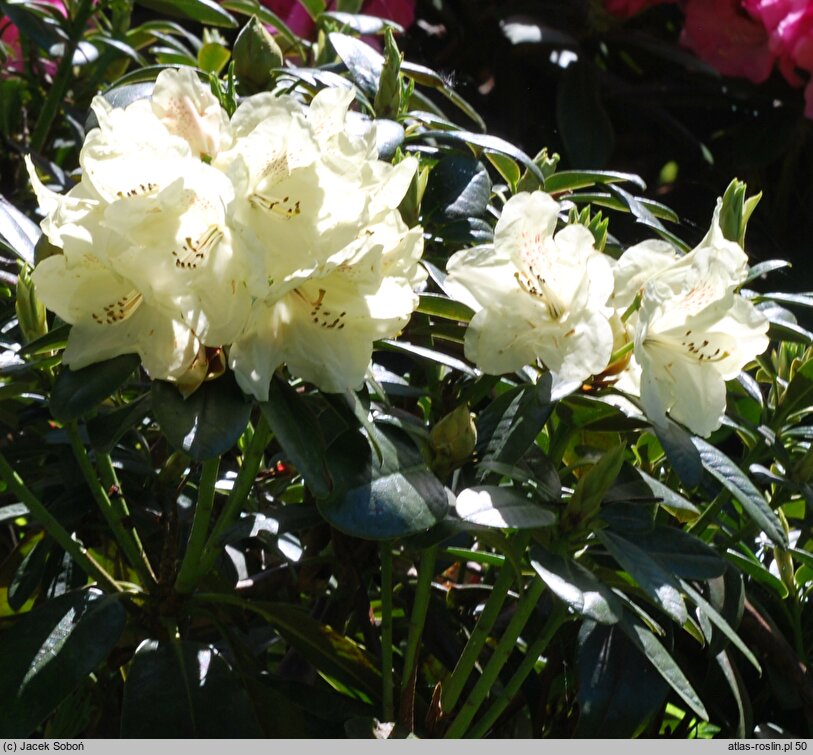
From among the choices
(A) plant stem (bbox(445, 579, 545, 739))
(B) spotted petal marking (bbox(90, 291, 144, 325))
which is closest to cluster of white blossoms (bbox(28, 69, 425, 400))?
(B) spotted petal marking (bbox(90, 291, 144, 325))

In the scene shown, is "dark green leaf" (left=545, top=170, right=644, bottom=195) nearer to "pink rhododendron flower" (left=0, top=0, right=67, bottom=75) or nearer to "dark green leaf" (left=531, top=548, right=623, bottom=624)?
"dark green leaf" (left=531, top=548, right=623, bottom=624)

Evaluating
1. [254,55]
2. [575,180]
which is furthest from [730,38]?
[254,55]

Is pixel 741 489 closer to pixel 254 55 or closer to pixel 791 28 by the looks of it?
pixel 254 55

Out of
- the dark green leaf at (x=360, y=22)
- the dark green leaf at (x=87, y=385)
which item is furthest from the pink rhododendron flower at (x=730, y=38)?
the dark green leaf at (x=87, y=385)

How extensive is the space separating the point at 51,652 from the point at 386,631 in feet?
0.80

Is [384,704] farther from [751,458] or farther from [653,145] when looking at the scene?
[653,145]

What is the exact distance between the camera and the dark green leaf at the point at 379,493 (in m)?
0.64

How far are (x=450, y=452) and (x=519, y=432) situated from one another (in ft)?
0.16

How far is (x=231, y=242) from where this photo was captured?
63 cm

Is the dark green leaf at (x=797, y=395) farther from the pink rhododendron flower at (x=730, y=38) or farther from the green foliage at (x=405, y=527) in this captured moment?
the pink rhododendron flower at (x=730, y=38)

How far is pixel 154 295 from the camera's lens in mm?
635

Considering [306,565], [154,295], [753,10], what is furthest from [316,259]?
[753,10]

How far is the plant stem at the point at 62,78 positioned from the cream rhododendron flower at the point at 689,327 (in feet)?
3.15

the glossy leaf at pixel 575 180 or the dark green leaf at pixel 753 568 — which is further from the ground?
the glossy leaf at pixel 575 180
